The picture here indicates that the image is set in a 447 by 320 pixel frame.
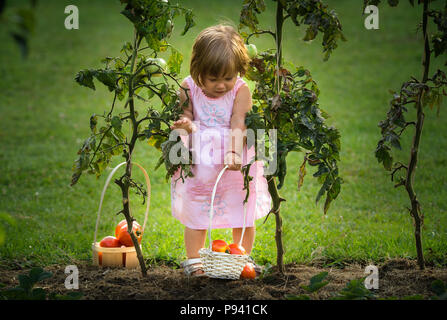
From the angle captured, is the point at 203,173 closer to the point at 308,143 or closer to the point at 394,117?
the point at 308,143

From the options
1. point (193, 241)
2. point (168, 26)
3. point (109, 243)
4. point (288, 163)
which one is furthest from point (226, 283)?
point (288, 163)

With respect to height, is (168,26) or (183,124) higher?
(168,26)

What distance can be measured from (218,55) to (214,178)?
72cm

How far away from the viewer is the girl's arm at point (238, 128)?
9.43ft

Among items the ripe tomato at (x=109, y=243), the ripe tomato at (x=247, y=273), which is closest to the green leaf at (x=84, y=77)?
the ripe tomato at (x=109, y=243)

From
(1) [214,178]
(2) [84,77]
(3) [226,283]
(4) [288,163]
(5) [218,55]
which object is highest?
(5) [218,55]

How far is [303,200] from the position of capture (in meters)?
4.66

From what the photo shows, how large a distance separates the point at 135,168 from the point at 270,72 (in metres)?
2.94

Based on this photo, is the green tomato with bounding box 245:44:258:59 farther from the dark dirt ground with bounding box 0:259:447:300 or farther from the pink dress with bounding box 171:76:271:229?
the dark dirt ground with bounding box 0:259:447:300

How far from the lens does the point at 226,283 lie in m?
2.75

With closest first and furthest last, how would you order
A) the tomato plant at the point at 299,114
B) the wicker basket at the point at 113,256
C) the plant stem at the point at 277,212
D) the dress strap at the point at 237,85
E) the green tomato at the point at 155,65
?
the tomato plant at the point at 299,114
the green tomato at the point at 155,65
the plant stem at the point at 277,212
the wicker basket at the point at 113,256
the dress strap at the point at 237,85

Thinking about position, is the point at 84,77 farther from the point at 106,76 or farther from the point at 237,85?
the point at 237,85

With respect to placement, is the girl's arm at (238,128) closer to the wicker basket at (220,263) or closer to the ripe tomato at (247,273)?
the wicker basket at (220,263)

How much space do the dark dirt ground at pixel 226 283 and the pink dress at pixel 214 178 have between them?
1.17 ft
